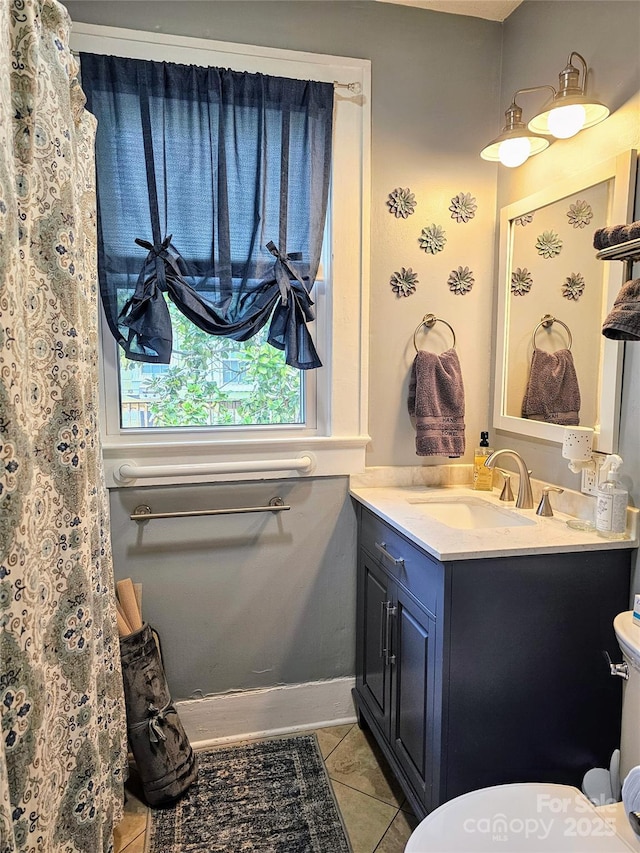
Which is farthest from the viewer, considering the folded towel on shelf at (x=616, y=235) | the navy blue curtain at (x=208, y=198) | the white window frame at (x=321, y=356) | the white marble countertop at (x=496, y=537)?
the white window frame at (x=321, y=356)

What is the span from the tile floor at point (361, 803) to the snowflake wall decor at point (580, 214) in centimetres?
186

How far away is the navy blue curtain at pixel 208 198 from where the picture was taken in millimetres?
1854

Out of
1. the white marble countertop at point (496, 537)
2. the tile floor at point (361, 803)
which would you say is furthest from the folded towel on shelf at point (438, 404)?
the tile floor at point (361, 803)

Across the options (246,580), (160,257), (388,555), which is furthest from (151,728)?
(160,257)

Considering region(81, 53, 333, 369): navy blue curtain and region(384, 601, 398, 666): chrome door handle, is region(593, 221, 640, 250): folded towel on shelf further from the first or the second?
region(384, 601, 398, 666): chrome door handle

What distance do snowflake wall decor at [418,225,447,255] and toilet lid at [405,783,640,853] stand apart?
171 centimetres

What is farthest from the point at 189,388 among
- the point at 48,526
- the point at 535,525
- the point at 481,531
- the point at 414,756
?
the point at 414,756

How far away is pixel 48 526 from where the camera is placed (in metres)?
1.24

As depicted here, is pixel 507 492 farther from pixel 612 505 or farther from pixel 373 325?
pixel 373 325

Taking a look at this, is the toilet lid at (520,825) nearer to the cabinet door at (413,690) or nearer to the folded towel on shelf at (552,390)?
the cabinet door at (413,690)

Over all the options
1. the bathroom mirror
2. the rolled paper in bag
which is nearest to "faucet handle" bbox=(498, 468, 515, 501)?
the bathroom mirror

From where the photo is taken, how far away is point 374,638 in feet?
6.66

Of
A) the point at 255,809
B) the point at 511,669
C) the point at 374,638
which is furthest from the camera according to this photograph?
the point at 374,638

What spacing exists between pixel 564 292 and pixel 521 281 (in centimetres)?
26
